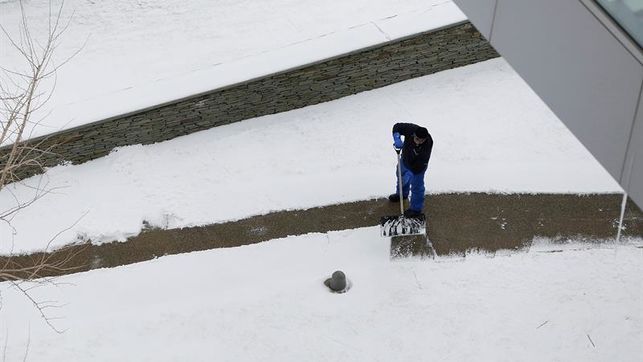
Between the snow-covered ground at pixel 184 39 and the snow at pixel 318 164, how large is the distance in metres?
0.70

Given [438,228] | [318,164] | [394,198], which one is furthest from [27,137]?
[438,228]

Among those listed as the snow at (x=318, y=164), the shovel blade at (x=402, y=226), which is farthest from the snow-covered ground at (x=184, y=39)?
the shovel blade at (x=402, y=226)

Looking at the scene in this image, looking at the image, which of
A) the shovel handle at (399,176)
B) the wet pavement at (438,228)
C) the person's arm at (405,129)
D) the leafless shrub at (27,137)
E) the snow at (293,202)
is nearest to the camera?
the snow at (293,202)

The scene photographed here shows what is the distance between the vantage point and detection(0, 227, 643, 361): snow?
8.83 m

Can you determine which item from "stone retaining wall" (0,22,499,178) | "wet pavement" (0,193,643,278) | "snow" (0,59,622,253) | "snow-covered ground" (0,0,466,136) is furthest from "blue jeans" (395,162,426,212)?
"snow-covered ground" (0,0,466,136)

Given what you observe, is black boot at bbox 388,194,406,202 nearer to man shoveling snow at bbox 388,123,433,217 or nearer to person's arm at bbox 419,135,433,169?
man shoveling snow at bbox 388,123,433,217

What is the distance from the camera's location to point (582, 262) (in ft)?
31.1

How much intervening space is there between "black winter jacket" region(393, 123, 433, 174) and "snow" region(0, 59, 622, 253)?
1.05 m

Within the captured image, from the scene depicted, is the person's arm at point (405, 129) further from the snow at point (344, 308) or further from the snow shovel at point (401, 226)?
the snow at point (344, 308)

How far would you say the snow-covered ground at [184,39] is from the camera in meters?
11.3

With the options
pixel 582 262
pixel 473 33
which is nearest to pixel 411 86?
pixel 473 33

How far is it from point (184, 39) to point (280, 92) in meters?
2.02

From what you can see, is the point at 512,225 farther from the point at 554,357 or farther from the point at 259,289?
the point at 259,289

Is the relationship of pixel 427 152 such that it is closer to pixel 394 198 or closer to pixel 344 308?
pixel 394 198
